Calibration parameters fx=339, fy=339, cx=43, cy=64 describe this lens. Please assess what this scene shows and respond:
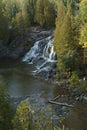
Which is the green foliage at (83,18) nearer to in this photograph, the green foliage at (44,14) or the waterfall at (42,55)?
the waterfall at (42,55)

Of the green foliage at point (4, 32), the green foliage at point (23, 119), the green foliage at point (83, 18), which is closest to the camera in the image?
the green foliage at point (23, 119)

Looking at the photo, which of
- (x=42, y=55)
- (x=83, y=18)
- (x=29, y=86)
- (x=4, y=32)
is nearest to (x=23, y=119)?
(x=29, y=86)

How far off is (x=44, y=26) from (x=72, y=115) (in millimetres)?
48564

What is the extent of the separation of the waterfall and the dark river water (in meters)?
1.99

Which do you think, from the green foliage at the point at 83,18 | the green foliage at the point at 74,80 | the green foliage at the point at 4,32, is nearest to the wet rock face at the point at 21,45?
the green foliage at the point at 4,32

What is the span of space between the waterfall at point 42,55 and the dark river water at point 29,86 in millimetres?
1993

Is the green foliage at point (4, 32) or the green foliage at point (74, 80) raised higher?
the green foliage at point (4, 32)

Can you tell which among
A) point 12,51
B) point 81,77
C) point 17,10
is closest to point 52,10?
point 17,10

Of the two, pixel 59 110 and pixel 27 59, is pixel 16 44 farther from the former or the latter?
pixel 59 110

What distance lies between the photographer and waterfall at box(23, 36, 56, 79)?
57.9 m

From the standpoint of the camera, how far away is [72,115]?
3612cm

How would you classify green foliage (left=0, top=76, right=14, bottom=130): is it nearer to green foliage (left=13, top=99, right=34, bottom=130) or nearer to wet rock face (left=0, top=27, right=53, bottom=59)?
green foliage (left=13, top=99, right=34, bottom=130)

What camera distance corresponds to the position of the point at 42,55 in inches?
2670

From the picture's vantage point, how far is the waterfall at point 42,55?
5794cm
